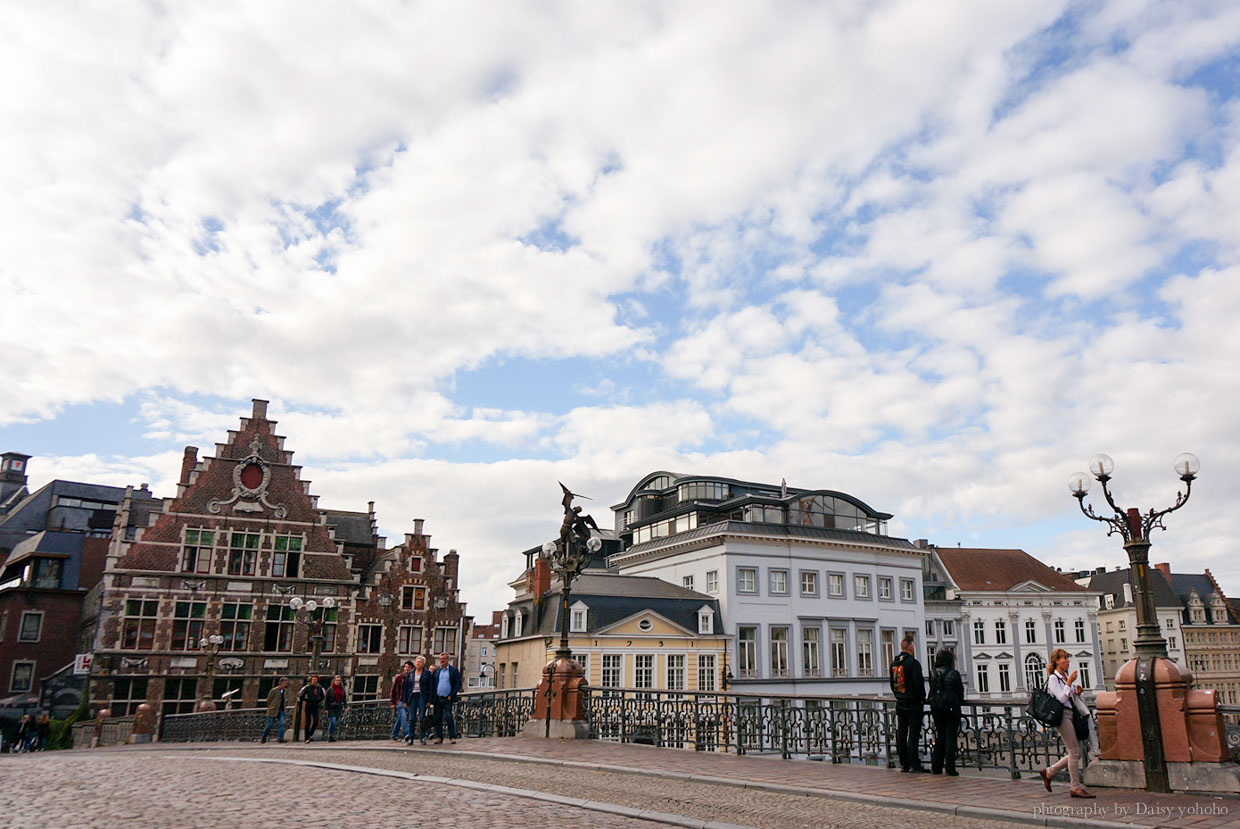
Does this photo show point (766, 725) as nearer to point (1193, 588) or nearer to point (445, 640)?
point (445, 640)

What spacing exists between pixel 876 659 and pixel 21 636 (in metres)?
45.0

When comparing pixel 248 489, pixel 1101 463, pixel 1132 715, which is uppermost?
pixel 248 489

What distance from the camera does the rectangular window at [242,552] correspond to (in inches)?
1602

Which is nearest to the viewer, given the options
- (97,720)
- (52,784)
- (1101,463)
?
(52,784)

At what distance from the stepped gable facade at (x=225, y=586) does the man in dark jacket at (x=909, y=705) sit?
98.3ft

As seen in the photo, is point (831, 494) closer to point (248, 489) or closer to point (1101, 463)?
point (248, 489)

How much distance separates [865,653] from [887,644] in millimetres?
2134

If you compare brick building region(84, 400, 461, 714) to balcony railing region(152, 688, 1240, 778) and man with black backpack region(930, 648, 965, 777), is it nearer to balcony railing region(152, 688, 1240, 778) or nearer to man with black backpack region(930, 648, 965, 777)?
balcony railing region(152, 688, 1240, 778)

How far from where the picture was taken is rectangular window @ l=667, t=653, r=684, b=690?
45.5 meters

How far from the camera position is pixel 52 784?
11.0 metres

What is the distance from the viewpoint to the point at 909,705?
41.5ft

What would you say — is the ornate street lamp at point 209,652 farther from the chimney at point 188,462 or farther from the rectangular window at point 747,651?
the rectangular window at point 747,651

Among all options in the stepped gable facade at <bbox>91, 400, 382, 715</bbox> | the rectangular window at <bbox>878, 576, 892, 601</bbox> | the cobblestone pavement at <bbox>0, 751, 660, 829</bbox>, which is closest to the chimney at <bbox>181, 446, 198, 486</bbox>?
the stepped gable facade at <bbox>91, 400, 382, 715</bbox>

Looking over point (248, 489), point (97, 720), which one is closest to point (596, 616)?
point (248, 489)
